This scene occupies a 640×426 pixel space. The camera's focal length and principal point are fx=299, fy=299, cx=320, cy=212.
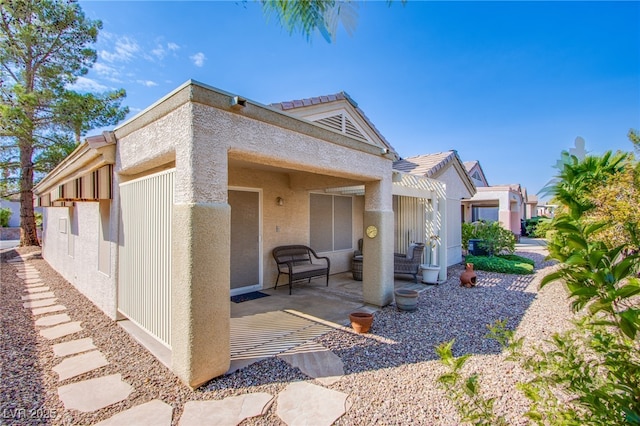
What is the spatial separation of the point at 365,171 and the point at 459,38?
16.6 feet

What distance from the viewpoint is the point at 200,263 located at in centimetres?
456

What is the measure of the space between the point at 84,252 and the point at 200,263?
780cm

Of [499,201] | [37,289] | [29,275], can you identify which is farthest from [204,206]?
[499,201]

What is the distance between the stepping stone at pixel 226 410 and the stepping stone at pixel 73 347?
3.24 meters

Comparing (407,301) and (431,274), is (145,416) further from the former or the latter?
(431,274)

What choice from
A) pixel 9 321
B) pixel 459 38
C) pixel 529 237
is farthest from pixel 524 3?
pixel 529 237

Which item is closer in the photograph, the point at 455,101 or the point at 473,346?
the point at 473,346

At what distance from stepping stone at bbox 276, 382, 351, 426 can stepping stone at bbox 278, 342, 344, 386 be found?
31 cm

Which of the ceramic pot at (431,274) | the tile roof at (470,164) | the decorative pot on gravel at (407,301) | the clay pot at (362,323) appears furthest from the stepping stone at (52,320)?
the tile roof at (470,164)

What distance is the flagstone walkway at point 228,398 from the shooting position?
12.9 feet

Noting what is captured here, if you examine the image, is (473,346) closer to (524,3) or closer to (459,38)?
(524,3)

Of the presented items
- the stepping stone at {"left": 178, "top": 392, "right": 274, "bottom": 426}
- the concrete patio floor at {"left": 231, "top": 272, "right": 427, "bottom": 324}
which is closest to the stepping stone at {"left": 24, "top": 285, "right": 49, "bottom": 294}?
the concrete patio floor at {"left": 231, "top": 272, "right": 427, "bottom": 324}

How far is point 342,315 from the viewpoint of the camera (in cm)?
800

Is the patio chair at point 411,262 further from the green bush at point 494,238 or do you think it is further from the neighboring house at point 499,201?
the neighboring house at point 499,201
